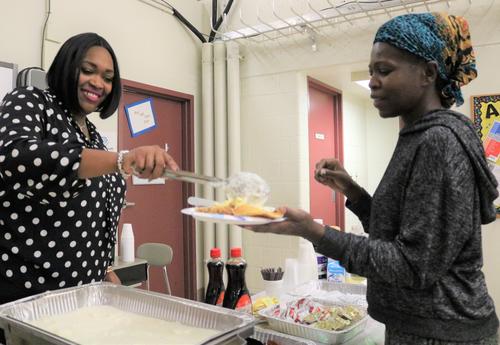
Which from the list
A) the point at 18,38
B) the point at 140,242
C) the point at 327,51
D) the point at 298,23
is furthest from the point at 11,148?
the point at 327,51

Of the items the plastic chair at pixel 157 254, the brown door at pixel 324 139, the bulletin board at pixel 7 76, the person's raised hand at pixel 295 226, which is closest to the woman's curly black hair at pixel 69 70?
the person's raised hand at pixel 295 226

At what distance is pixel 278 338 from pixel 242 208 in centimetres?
49

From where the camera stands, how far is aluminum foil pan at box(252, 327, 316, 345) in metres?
1.13

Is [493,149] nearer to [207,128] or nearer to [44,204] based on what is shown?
[207,128]

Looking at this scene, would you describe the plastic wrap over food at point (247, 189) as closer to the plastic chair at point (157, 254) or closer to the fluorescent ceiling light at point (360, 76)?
the plastic chair at point (157, 254)

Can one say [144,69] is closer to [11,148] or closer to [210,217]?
[11,148]

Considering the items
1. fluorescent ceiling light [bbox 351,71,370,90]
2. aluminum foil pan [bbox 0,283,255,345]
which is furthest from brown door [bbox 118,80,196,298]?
aluminum foil pan [bbox 0,283,255,345]

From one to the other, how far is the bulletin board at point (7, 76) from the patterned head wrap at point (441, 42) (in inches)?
86.0

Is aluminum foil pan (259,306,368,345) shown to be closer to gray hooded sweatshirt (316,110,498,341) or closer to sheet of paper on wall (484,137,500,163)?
gray hooded sweatshirt (316,110,498,341)

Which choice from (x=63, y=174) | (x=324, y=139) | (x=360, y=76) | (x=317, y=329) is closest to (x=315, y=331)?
(x=317, y=329)

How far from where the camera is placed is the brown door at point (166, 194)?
3273mm

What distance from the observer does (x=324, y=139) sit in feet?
14.4

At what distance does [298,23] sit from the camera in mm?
3205

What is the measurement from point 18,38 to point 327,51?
2.21 m
